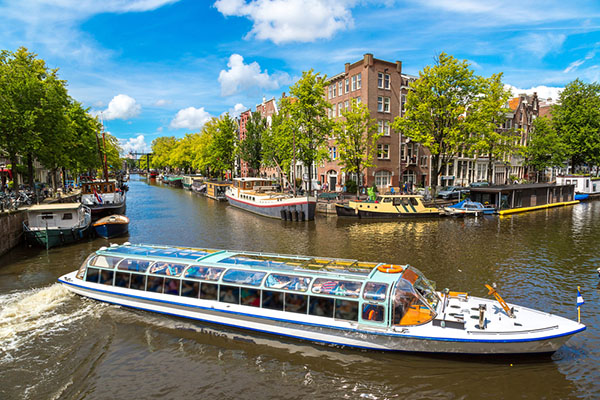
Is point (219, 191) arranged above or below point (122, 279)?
above

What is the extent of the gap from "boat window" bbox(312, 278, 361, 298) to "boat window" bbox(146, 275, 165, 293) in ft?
21.5

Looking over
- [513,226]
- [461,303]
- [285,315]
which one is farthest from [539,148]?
[285,315]

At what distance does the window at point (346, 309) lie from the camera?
10.9 m

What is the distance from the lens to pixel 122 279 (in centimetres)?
1452

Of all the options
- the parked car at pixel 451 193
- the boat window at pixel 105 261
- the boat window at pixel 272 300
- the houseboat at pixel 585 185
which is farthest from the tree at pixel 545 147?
the boat window at pixel 105 261

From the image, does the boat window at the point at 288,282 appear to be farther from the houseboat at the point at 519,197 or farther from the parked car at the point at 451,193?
Result: the parked car at the point at 451,193

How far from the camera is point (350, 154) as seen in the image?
44.3 metres

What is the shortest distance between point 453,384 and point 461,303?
10.6ft

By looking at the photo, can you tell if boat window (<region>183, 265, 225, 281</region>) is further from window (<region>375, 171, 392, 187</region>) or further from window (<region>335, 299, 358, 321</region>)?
window (<region>375, 171, 392, 187</region>)

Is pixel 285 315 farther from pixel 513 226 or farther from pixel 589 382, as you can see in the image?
pixel 513 226

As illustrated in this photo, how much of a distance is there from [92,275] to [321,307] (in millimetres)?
10842

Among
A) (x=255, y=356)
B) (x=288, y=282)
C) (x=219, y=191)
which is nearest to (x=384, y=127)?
(x=219, y=191)

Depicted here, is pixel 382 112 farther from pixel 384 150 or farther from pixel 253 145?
pixel 253 145

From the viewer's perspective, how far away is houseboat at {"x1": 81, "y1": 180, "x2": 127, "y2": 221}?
3331 cm
